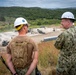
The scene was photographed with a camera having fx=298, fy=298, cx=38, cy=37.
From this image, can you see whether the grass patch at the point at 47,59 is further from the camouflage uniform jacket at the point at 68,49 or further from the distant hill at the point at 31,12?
the camouflage uniform jacket at the point at 68,49

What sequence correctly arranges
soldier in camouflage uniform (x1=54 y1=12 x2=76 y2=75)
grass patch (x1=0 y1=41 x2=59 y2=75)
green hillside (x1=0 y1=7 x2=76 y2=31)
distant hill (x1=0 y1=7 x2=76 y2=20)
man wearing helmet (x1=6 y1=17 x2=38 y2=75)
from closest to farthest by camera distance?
man wearing helmet (x1=6 y1=17 x2=38 y2=75) < soldier in camouflage uniform (x1=54 y1=12 x2=76 y2=75) < grass patch (x1=0 y1=41 x2=59 y2=75) < green hillside (x1=0 y1=7 x2=76 y2=31) < distant hill (x1=0 y1=7 x2=76 y2=20)

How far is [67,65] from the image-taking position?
3797mm

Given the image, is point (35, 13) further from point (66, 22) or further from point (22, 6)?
point (66, 22)

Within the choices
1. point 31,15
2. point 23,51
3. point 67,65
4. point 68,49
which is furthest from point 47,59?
point 23,51

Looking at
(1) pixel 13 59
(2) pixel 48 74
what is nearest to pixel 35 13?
(2) pixel 48 74

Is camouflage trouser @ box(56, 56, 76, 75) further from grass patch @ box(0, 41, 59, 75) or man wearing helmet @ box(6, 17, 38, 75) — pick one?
grass patch @ box(0, 41, 59, 75)

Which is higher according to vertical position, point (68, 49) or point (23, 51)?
point (23, 51)

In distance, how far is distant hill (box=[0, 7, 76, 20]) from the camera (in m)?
7.29

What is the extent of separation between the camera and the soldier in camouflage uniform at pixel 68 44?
3674 millimetres

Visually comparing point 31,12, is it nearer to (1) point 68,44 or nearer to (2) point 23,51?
(1) point 68,44

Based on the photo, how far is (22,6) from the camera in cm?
766

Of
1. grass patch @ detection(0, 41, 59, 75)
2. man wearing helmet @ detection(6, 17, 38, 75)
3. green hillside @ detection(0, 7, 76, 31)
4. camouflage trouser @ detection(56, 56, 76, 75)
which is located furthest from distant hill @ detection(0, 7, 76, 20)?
man wearing helmet @ detection(6, 17, 38, 75)

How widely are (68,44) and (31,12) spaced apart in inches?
159

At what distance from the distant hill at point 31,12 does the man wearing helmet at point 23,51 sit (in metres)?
4.03
